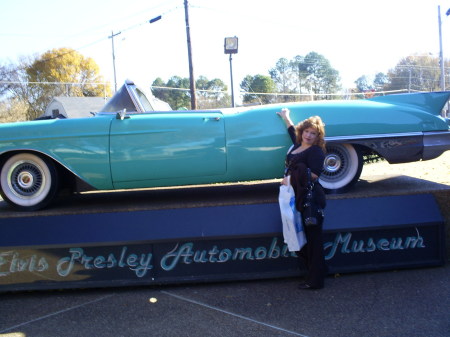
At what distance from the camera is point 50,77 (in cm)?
4828

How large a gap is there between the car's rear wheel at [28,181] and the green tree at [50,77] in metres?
41.6

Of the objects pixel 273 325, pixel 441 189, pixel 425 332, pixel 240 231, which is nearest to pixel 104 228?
pixel 240 231

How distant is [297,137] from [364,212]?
90 centimetres

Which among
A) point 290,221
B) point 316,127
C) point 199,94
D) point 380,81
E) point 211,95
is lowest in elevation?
point 290,221

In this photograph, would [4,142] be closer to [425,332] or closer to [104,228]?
[104,228]

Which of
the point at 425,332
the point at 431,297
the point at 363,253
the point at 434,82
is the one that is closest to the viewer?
the point at 425,332

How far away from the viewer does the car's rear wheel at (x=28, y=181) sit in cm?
401

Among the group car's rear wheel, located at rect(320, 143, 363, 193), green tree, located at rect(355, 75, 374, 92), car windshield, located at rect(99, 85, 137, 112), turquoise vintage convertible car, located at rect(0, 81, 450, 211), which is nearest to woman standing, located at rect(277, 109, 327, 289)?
turquoise vintage convertible car, located at rect(0, 81, 450, 211)

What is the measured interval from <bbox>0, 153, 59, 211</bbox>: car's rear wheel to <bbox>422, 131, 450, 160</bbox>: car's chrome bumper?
354 cm

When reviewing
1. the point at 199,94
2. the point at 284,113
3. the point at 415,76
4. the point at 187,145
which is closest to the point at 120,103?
the point at 187,145

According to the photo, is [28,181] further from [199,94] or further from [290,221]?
[199,94]

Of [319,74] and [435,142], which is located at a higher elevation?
[319,74]

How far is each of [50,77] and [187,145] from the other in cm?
4959

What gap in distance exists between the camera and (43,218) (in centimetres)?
366
